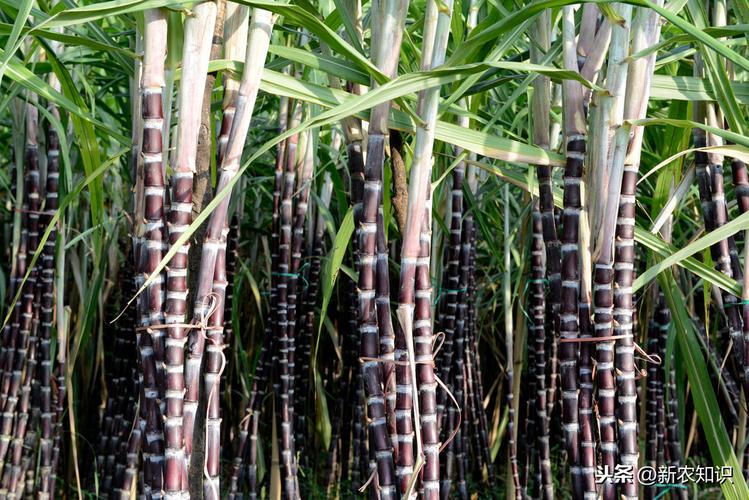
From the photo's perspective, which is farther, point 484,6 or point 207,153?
point 484,6

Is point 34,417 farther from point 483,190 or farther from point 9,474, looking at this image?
point 483,190

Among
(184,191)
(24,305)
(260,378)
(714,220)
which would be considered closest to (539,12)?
(184,191)

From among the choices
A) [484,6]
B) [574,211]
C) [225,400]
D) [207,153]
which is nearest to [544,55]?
[574,211]

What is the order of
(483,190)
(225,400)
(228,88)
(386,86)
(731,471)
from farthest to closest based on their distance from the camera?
1. (225,400)
2. (483,190)
3. (731,471)
4. (228,88)
5. (386,86)

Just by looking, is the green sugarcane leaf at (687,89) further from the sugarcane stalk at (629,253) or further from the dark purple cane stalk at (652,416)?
the dark purple cane stalk at (652,416)

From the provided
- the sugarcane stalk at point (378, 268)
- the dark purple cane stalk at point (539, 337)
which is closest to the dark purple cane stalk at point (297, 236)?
the dark purple cane stalk at point (539, 337)

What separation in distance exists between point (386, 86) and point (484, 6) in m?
0.93

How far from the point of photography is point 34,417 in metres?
1.87

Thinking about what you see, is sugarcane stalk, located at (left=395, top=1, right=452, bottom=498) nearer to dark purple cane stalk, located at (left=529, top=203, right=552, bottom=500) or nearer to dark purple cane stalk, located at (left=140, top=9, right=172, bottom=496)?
dark purple cane stalk, located at (left=140, top=9, right=172, bottom=496)

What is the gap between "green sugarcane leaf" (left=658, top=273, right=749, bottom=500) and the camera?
1083 mm

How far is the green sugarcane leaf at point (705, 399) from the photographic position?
1.08 m

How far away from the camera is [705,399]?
1118 mm

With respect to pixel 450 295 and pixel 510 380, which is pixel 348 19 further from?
pixel 510 380

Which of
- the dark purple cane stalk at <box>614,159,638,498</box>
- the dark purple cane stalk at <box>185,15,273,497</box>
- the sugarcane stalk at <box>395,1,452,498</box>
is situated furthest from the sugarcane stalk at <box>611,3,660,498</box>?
the dark purple cane stalk at <box>185,15,273,497</box>
